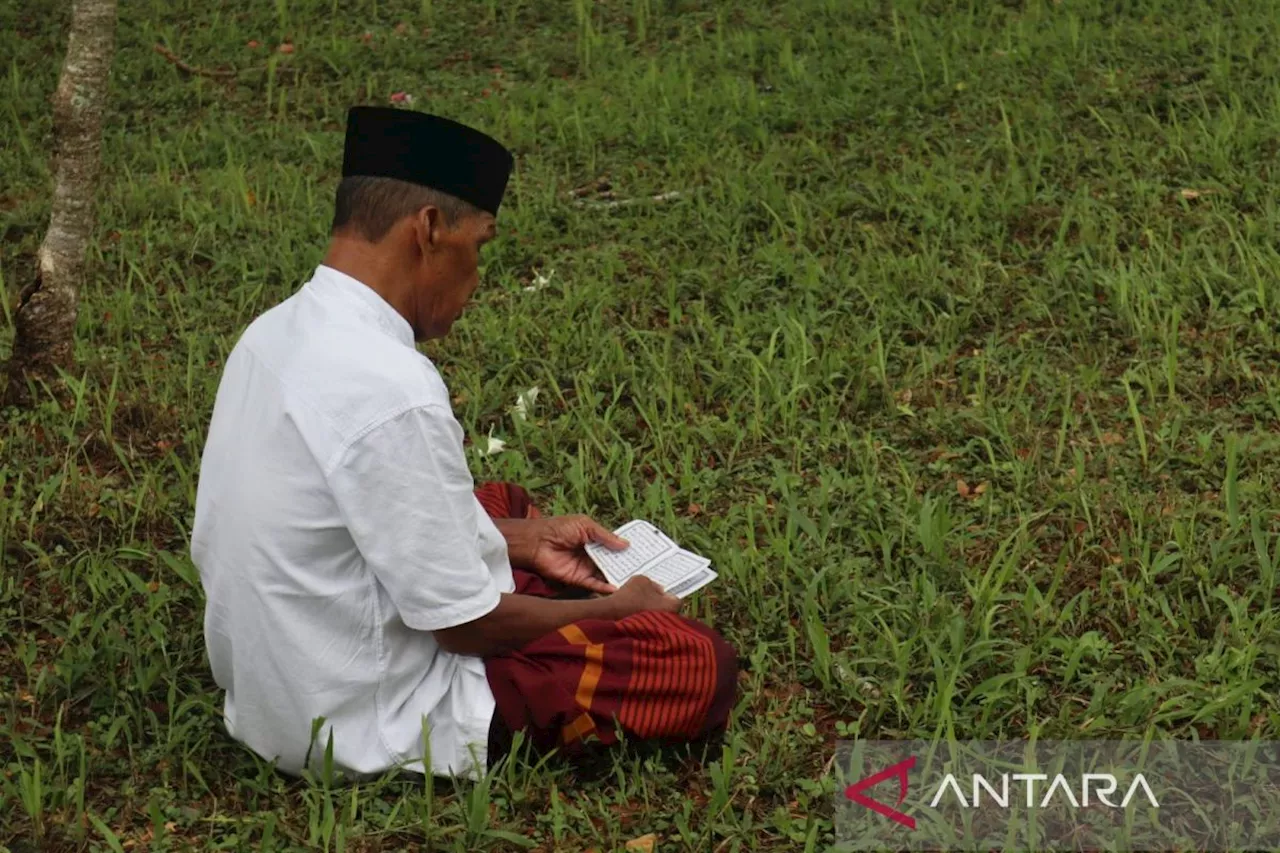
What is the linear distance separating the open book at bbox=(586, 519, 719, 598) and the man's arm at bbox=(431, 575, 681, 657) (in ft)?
0.79

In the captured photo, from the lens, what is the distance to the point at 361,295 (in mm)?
3100

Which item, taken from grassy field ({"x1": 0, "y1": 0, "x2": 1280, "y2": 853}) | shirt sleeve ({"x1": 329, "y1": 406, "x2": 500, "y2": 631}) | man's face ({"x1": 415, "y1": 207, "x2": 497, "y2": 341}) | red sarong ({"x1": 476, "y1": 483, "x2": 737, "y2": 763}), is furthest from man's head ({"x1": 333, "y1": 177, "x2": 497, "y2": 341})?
grassy field ({"x1": 0, "y1": 0, "x2": 1280, "y2": 853})

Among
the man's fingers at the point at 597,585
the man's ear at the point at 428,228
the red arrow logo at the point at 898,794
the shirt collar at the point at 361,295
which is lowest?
the red arrow logo at the point at 898,794

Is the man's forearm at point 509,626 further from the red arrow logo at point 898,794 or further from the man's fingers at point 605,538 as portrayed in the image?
the red arrow logo at point 898,794

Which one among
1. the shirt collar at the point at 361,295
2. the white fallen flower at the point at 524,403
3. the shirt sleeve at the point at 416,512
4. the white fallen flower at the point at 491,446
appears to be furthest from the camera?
the white fallen flower at the point at 524,403

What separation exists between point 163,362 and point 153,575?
Result: 142cm

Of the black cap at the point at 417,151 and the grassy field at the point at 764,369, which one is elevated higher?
the black cap at the point at 417,151

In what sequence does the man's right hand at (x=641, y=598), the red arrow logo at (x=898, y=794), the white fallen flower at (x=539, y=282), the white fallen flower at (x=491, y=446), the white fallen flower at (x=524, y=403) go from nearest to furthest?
the red arrow logo at (x=898, y=794), the man's right hand at (x=641, y=598), the white fallen flower at (x=491, y=446), the white fallen flower at (x=524, y=403), the white fallen flower at (x=539, y=282)

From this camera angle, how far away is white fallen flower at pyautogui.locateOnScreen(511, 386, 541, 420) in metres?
5.06

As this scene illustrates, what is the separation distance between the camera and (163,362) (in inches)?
216

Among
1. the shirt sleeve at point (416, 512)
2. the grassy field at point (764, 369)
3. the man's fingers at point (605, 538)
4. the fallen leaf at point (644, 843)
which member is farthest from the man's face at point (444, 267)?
the fallen leaf at point (644, 843)

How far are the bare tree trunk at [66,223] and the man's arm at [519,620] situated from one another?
2.66 metres

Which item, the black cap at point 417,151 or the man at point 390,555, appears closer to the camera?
the man at point 390,555

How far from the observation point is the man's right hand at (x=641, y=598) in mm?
3436
